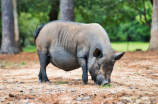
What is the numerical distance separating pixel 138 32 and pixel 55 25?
54.1 m

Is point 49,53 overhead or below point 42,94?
overhead

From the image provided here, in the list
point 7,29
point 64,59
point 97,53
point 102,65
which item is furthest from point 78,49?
point 7,29

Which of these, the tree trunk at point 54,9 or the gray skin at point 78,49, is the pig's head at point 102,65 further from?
the tree trunk at point 54,9

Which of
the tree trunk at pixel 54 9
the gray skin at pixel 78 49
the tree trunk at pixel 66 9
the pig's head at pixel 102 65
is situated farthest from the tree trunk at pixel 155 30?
the tree trunk at pixel 54 9

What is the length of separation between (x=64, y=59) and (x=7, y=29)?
42.8 ft

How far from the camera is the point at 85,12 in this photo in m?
26.0

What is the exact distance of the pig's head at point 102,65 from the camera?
6617 millimetres

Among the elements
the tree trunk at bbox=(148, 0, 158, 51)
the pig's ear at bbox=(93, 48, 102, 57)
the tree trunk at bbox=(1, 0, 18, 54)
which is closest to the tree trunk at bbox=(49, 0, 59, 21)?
the tree trunk at bbox=(1, 0, 18, 54)

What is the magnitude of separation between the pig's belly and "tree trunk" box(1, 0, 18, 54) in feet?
40.5

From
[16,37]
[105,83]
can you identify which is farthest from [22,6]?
[105,83]

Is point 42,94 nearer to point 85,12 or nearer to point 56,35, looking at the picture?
point 56,35

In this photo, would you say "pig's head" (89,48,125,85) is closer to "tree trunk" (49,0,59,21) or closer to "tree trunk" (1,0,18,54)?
"tree trunk" (1,0,18,54)

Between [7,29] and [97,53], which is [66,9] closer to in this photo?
[97,53]

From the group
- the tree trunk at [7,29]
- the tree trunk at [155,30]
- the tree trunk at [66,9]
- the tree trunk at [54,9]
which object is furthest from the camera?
the tree trunk at [54,9]
